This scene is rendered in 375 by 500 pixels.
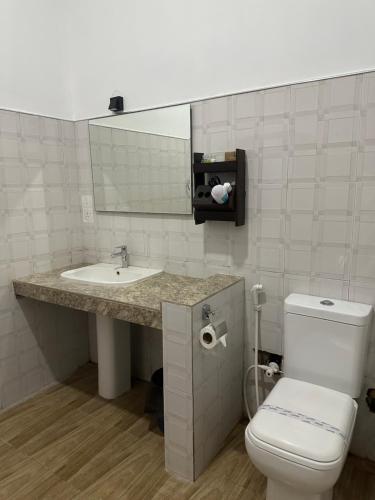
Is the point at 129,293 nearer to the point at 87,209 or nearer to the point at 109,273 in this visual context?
the point at 109,273

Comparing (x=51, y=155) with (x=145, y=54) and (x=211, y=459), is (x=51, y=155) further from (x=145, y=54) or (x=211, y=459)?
(x=211, y=459)

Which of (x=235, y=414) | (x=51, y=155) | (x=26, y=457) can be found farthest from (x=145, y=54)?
(x=26, y=457)

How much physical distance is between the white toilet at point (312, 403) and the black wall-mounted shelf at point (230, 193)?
521 mm

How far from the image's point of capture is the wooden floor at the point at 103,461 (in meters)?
1.61

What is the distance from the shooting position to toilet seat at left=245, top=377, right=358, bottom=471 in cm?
121

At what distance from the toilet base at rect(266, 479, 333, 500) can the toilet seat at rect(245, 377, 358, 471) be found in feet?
0.77

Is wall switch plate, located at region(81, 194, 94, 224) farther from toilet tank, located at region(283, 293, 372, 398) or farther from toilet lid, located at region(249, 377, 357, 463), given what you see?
toilet lid, located at region(249, 377, 357, 463)

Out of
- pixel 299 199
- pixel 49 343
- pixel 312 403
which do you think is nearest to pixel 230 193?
pixel 299 199

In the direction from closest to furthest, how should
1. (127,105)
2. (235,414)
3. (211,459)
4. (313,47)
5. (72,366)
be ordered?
1. (313,47)
2. (211,459)
3. (235,414)
4. (127,105)
5. (72,366)

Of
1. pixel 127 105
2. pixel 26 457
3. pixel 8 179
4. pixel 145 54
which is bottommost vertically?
pixel 26 457

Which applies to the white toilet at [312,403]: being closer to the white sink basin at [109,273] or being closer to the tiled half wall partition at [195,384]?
the tiled half wall partition at [195,384]

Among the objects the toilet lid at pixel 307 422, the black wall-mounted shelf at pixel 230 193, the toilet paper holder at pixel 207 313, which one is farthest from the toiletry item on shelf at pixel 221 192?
the toilet lid at pixel 307 422

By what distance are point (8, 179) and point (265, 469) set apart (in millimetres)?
1971

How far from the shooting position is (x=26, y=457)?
5.99ft
